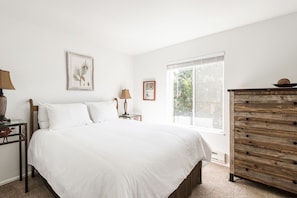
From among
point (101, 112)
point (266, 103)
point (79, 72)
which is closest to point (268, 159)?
point (266, 103)

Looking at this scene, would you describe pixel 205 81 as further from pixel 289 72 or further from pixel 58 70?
pixel 58 70

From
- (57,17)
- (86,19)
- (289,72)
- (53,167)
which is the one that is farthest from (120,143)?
(289,72)

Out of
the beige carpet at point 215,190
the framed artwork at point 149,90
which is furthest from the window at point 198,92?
the beige carpet at point 215,190

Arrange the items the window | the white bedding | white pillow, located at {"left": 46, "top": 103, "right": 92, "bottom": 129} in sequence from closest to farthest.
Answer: the white bedding
white pillow, located at {"left": 46, "top": 103, "right": 92, "bottom": 129}
the window

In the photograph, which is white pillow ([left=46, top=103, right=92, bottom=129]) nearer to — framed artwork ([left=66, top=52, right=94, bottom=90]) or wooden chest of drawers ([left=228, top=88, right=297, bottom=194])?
framed artwork ([left=66, top=52, right=94, bottom=90])

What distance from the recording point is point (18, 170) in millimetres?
2307

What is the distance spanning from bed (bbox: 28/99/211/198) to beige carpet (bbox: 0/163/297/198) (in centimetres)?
17

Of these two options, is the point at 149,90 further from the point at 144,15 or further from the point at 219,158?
the point at 219,158

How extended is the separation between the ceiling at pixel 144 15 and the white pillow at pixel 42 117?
134 cm

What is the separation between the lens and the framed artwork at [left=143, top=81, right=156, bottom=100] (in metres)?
3.75

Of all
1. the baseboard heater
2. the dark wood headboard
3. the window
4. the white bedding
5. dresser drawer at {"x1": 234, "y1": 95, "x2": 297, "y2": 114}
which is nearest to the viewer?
the white bedding

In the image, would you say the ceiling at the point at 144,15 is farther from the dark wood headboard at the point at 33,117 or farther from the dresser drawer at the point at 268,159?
the dresser drawer at the point at 268,159

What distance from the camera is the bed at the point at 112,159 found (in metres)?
1.09

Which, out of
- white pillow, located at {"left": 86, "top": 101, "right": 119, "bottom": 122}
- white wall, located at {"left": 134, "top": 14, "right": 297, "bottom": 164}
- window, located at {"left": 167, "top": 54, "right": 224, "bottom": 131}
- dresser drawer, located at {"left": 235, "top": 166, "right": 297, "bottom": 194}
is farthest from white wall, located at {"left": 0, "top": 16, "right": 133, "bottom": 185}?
dresser drawer, located at {"left": 235, "top": 166, "right": 297, "bottom": 194}
